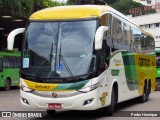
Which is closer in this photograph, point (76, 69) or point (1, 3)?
point (76, 69)

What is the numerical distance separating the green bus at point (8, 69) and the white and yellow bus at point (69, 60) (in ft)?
55.0

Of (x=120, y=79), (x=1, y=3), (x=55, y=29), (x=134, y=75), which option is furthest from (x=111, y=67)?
(x=1, y=3)

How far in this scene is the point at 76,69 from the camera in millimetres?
11367

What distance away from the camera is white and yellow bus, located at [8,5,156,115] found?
36.8ft

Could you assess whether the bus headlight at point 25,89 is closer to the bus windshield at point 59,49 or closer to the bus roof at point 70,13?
the bus windshield at point 59,49

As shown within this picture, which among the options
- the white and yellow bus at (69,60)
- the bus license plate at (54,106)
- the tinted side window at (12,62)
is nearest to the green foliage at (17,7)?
the tinted side window at (12,62)

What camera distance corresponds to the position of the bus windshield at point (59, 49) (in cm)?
1141

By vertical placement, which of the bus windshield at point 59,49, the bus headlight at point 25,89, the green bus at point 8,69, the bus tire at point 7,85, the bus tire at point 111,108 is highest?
→ the bus windshield at point 59,49

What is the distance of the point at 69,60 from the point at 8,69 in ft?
62.8

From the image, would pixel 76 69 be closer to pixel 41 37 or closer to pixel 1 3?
pixel 41 37

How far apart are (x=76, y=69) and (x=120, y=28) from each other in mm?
3846

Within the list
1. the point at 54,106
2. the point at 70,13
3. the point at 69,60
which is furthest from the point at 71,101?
the point at 70,13

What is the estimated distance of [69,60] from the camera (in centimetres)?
1146

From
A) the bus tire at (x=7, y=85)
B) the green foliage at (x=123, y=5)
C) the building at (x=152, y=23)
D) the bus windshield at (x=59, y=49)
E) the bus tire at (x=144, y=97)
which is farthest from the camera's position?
the green foliage at (x=123, y=5)
